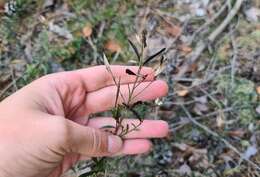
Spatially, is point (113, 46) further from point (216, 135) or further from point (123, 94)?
point (123, 94)

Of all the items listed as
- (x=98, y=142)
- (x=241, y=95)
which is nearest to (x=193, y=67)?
(x=241, y=95)

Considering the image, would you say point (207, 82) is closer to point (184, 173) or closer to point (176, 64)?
point (176, 64)

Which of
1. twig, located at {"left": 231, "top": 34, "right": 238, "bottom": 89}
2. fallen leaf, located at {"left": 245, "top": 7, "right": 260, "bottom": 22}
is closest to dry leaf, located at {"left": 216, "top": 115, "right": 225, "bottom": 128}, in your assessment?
twig, located at {"left": 231, "top": 34, "right": 238, "bottom": 89}

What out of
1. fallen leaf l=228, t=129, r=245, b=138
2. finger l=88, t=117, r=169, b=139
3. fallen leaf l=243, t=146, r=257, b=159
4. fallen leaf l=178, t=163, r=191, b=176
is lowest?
fallen leaf l=178, t=163, r=191, b=176

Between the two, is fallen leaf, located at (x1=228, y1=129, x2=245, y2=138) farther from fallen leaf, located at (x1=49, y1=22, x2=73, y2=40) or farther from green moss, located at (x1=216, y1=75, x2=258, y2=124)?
fallen leaf, located at (x1=49, y1=22, x2=73, y2=40)

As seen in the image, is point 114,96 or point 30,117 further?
point 114,96

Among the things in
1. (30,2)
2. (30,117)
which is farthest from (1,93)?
(30,117)

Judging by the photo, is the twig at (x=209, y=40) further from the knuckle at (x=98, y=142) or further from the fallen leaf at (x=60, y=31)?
the knuckle at (x=98, y=142)
